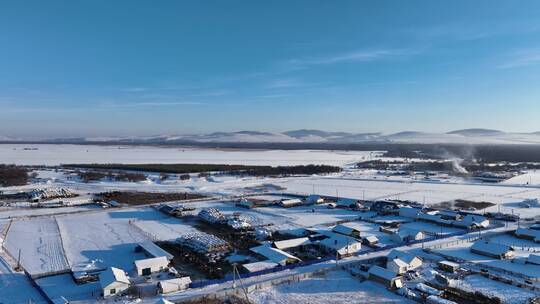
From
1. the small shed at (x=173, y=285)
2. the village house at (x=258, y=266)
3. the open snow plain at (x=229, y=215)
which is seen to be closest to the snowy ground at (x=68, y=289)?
the open snow plain at (x=229, y=215)

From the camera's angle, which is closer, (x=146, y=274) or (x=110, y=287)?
(x=110, y=287)


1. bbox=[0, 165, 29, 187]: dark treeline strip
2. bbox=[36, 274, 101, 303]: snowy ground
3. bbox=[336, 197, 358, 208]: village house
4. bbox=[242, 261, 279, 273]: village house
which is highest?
bbox=[0, 165, 29, 187]: dark treeline strip

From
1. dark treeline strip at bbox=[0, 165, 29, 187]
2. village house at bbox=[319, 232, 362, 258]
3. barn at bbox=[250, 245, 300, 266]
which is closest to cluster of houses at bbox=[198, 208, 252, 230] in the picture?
barn at bbox=[250, 245, 300, 266]

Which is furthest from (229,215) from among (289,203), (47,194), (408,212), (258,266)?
(47,194)

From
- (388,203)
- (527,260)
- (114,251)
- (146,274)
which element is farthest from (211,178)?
(527,260)

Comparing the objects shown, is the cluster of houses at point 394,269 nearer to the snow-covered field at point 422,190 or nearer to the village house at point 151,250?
the village house at point 151,250

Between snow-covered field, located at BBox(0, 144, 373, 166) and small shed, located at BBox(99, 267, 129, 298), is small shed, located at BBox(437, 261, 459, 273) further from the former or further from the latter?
snow-covered field, located at BBox(0, 144, 373, 166)

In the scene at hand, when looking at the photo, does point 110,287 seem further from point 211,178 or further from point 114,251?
point 211,178

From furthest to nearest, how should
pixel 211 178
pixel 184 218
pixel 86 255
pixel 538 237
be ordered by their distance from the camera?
pixel 211 178 → pixel 184 218 → pixel 538 237 → pixel 86 255
